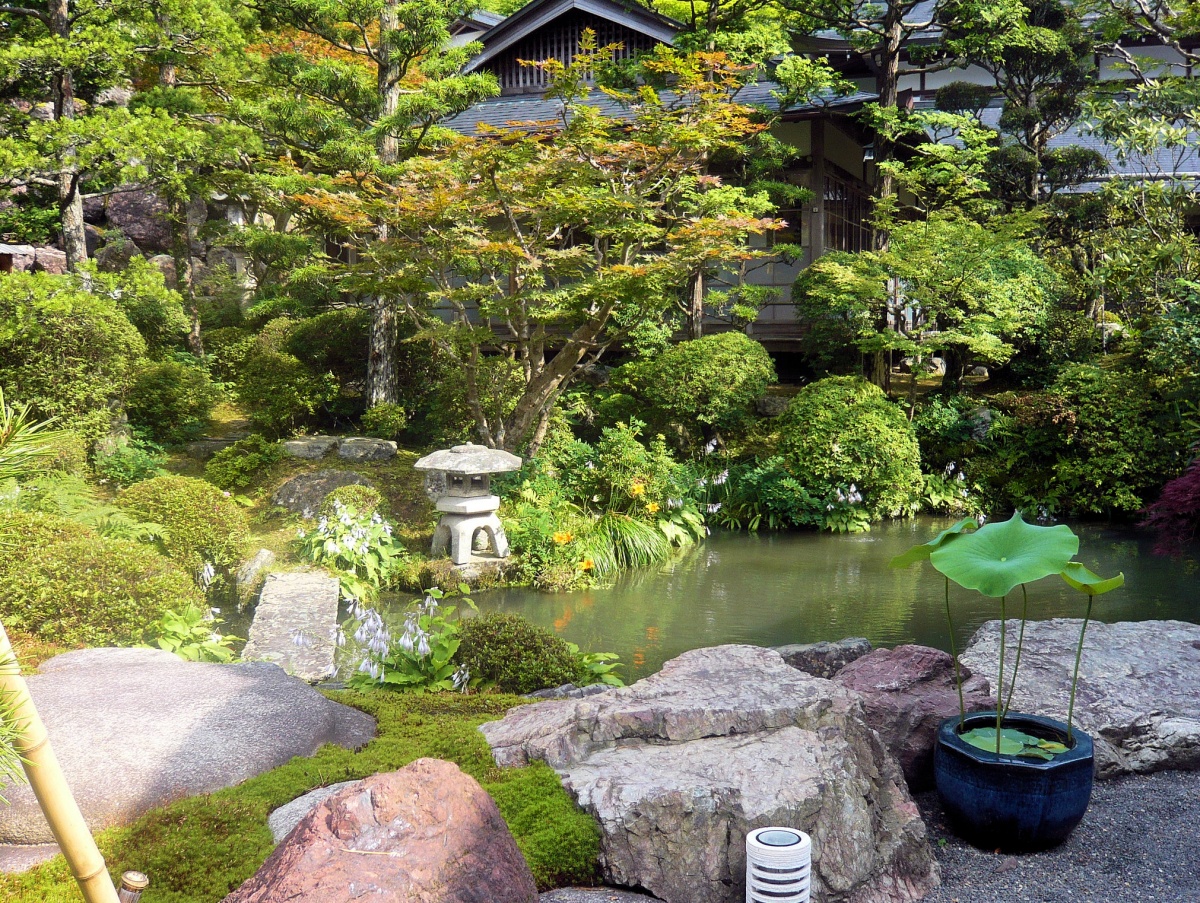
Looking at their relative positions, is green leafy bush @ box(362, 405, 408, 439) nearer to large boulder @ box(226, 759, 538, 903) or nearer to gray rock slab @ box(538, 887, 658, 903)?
gray rock slab @ box(538, 887, 658, 903)

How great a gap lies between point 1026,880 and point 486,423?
888cm

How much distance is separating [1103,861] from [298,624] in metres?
5.98

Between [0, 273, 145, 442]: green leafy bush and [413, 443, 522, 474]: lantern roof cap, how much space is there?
12.1ft

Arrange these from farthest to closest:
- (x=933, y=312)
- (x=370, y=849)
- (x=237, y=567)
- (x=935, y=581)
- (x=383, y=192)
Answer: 1. (x=933, y=312)
2. (x=383, y=192)
3. (x=935, y=581)
4. (x=237, y=567)
5. (x=370, y=849)

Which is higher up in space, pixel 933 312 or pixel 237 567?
pixel 933 312

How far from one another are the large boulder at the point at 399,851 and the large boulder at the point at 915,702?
2.33 meters

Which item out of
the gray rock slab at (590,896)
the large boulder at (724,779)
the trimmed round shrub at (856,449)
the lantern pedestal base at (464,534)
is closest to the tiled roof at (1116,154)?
the trimmed round shrub at (856,449)

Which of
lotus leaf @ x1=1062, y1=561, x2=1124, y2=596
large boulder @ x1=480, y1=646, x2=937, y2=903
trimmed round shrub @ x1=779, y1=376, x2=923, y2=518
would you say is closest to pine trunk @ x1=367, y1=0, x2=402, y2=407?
trimmed round shrub @ x1=779, y1=376, x2=923, y2=518

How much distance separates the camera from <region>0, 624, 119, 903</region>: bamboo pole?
199 centimetres

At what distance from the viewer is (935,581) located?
9.98 metres

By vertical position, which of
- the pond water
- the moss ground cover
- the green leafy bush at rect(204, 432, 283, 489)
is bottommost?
the pond water

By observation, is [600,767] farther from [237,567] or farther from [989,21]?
[989,21]

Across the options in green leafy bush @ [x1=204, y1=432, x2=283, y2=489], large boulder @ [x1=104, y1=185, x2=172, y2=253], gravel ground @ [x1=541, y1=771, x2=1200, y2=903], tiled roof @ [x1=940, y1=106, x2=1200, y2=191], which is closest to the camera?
gravel ground @ [x1=541, y1=771, x2=1200, y2=903]

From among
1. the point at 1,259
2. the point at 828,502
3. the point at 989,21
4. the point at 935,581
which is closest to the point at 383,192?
the point at 1,259
